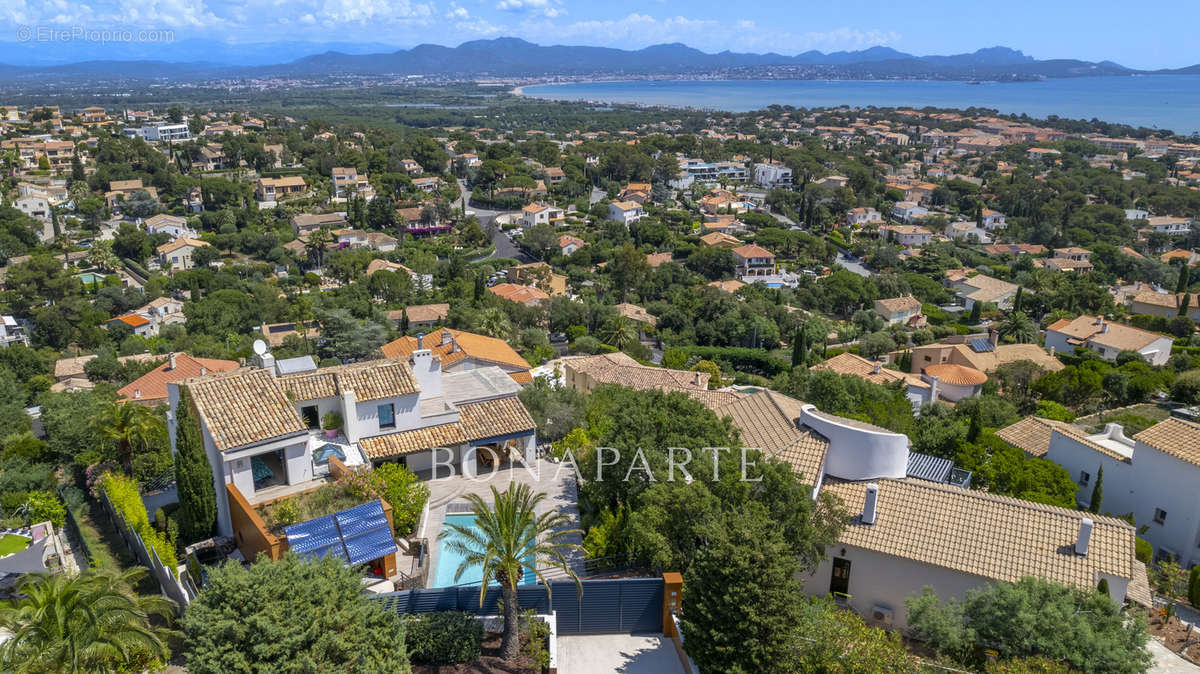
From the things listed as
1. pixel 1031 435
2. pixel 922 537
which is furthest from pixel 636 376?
pixel 922 537

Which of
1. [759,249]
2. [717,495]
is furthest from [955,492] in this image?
[759,249]

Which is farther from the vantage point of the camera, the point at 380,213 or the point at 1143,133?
the point at 1143,133

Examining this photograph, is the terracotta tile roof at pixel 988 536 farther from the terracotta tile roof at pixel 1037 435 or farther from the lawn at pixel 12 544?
the lawn at pixel 12 544

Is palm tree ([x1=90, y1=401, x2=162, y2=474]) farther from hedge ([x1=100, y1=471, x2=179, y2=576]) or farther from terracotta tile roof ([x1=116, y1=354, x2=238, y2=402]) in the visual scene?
terracotta tile roof ([x1=116, y1=354, x2=238, y2=402])

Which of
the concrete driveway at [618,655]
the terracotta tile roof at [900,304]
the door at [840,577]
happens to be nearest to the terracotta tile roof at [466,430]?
the concrete driveway at [618,655]

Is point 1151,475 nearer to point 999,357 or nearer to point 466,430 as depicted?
point 466,430

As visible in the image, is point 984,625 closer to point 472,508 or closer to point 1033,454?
point 472,508

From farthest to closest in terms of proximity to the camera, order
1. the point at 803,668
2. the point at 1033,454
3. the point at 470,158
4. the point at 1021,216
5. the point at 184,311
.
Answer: the point at 470,158 < the point at 1021,216 < the point at 184,311 < the point at 1033,454 < the point at 803,668
